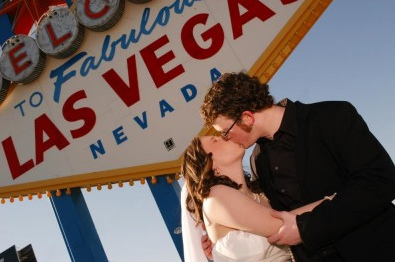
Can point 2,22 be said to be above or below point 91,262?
above

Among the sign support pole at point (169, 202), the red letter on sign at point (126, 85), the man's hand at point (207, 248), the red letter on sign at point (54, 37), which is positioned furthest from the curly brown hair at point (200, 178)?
the red letter on sign at point (54, 37)

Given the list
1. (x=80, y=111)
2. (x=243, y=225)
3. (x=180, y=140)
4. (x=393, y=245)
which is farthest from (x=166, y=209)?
(x=393, y=245)

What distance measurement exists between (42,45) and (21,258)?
2.84 m

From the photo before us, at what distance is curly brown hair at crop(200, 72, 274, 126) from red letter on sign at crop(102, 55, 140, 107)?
295cm

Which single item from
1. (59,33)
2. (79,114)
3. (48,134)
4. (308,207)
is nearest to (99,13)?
(59,33)

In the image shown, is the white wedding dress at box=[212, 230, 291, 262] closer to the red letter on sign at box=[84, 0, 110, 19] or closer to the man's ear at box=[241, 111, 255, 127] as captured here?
the man's ear at box=[241, 111, 255, 127]

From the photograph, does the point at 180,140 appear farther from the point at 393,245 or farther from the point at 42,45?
the point at 393,245

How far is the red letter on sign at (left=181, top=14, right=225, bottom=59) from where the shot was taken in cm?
545

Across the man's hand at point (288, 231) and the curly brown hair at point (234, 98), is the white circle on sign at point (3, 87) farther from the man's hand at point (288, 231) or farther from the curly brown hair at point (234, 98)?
the man's hand at point (288, 231)

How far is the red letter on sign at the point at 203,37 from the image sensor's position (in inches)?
214

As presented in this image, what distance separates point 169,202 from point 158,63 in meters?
1.65

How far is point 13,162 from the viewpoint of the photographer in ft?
20.6

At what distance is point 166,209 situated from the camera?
5367 mm

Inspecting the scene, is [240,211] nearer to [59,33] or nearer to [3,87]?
[59,33]
